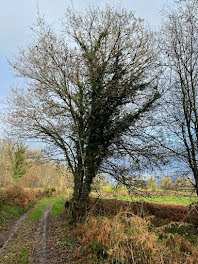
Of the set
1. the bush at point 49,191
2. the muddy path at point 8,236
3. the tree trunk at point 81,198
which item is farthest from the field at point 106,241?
the bush at point 49,191

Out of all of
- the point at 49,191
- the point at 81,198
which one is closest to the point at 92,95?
the point at 81,198

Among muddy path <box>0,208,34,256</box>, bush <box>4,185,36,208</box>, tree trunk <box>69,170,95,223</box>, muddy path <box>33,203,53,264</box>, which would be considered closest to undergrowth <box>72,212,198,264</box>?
muddy path <box>33,203,53,264</box>

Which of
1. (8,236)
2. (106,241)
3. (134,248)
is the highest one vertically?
(134,248)

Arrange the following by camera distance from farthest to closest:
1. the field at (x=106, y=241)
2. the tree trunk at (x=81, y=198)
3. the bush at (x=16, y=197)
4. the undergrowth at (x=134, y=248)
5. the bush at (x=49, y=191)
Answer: the bush at (x=49, y=191) < the bush at (x=16, y=197) < the tree trunk at (x=81, y=198) < the field at (x=106, y=241) < the undergrowth at (x=134, y=248)

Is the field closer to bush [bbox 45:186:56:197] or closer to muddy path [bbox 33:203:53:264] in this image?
muddy path [bbox 33:203:53:264]

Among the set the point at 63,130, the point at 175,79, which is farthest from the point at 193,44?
the point at 63,130

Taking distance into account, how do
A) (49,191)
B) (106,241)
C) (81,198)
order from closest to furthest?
(106,241)
(81,198)
(49,191)

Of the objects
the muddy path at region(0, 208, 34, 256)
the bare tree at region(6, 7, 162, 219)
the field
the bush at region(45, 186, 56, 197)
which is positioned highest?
the bare tree at region(6, 7, 162, 219)

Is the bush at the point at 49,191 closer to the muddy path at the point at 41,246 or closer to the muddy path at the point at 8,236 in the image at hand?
the muddy path at the point at 8,236

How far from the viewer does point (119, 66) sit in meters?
12.0

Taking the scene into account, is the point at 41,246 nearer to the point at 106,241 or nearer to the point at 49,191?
the point at 106,241

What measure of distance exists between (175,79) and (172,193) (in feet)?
20.1

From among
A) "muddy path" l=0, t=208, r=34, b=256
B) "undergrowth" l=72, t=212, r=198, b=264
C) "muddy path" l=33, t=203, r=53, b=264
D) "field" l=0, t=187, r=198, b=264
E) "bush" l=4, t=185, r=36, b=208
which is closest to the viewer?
"undergrowth" l=72, t=212, r=198, b=264

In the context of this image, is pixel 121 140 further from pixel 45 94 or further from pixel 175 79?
pixel 45 94
